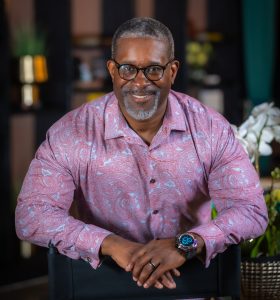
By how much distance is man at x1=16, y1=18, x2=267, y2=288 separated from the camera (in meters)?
1.54

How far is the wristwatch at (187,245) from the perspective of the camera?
4.87 ft

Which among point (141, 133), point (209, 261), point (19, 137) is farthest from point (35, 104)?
point (209, 261)

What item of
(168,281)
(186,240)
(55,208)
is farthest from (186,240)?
(55,208)

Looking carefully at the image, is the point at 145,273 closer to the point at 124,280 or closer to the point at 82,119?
the point at 124,280

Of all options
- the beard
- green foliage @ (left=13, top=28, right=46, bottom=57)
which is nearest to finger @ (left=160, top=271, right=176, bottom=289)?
the beard

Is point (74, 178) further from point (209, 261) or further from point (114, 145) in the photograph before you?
point (209, 261)

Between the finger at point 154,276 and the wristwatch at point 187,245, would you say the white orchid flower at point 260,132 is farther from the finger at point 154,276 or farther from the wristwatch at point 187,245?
the finger at point 154,276

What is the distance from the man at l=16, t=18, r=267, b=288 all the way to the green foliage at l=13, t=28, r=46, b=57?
2.90 metres

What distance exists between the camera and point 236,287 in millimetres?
1509

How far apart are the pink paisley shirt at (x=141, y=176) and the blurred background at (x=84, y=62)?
1.86 metres

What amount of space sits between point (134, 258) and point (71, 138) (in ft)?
1.23

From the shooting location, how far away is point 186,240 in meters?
1.50

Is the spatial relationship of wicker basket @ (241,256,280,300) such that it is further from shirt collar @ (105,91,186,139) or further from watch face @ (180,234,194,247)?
shirt collar @ (105,91,186,139)

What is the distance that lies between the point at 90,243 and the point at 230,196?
36 cm
